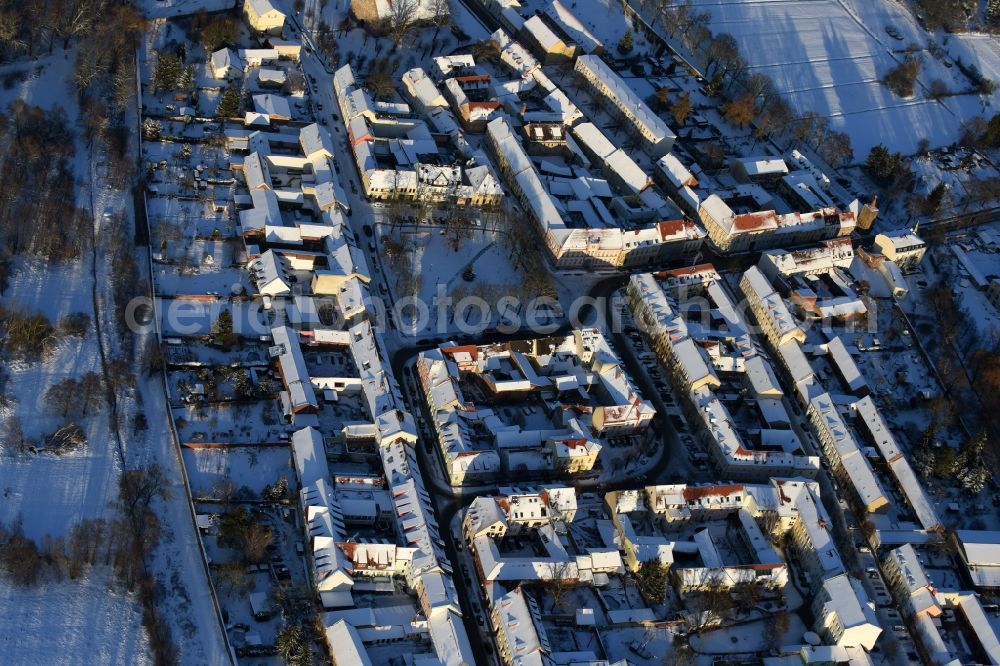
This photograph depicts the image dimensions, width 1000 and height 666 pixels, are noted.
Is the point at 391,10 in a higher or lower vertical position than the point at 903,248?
higher

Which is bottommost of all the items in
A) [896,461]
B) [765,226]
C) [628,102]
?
[896,461]

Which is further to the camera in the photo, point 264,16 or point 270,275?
point 264,16

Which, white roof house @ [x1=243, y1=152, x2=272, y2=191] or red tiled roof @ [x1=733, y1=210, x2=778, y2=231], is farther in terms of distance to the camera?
red tiled roof @ [x1=733, y1=210, x2=778, y2=231]

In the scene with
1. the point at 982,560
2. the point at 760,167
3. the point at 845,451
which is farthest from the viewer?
the point at 760,167

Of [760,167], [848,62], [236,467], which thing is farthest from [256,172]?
[848,62]

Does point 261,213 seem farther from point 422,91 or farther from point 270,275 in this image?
point 422,91

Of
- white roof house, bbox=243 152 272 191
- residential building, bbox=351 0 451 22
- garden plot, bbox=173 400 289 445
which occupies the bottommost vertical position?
garden plot, bbox=173 400 289 445

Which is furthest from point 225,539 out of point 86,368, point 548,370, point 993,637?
point 993,637

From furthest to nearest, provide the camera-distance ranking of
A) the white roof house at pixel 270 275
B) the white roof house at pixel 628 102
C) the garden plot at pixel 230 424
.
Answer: the white roof house at pixel 628 102
the white roof house at pixel 270 275
the garden plot at pixel 230 424

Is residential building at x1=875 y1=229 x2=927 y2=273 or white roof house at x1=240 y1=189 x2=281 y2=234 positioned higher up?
white roof house at x1=240 y1=189 x2=281 y2=234

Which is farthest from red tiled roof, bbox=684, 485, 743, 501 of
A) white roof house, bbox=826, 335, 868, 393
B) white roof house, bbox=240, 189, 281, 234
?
white roof house, bbox=240, 189, 281, 234

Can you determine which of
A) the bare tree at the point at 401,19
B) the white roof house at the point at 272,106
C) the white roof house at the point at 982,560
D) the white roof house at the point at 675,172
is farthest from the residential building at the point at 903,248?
the white roof house at the point at 272,106

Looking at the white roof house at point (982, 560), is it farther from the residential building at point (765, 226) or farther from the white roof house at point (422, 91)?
the white roof house at point (422, 91)

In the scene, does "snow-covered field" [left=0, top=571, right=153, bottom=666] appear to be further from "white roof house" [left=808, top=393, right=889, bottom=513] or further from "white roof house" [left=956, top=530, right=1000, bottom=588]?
"white roof house" [left=956, top=530, right=1000, bottom=588]
